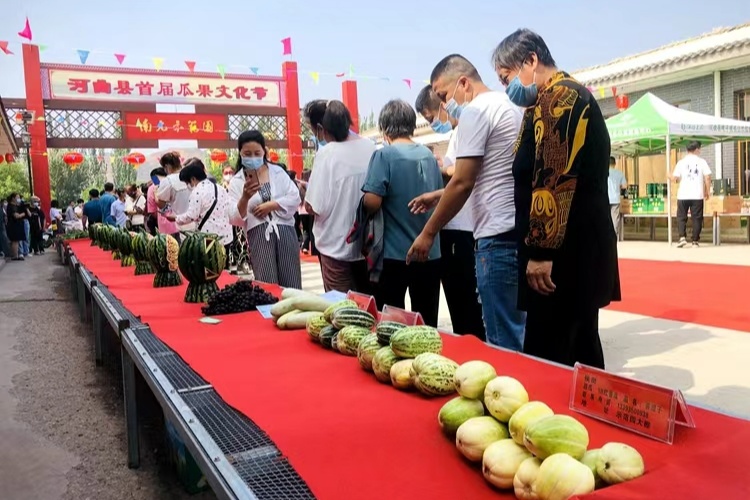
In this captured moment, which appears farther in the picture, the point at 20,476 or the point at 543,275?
the point at 20,476

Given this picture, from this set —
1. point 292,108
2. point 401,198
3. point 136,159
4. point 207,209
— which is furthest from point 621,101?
point 136,159

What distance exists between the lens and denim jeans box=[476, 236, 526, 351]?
7.48 ft

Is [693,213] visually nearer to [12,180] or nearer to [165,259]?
[165,259]

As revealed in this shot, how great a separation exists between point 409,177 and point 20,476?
2.21 m

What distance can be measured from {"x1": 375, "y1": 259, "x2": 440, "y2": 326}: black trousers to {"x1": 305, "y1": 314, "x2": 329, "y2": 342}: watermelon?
1.00 meters

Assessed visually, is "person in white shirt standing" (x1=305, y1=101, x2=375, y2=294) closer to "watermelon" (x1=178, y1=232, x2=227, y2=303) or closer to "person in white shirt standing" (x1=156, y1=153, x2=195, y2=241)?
"watermelon" (x1=178, y1=232, x2=227, y2=303)

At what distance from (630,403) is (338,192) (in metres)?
2.31

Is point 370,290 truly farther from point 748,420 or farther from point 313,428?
point 748,420

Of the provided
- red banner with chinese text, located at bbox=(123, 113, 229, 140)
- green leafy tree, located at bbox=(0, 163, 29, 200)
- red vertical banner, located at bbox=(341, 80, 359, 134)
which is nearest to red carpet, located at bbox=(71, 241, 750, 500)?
red banner with chinese text, located at bbox=(123, 113, 229, 140)

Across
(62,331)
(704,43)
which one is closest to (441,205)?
(62,331)

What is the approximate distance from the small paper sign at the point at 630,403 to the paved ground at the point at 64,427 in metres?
1.88

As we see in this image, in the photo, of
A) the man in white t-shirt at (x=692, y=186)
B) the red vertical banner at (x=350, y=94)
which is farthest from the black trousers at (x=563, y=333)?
the red vertical banner at (x=350, y=94)

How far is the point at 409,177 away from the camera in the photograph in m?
2.92

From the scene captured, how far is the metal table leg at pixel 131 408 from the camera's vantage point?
8.19 ft
